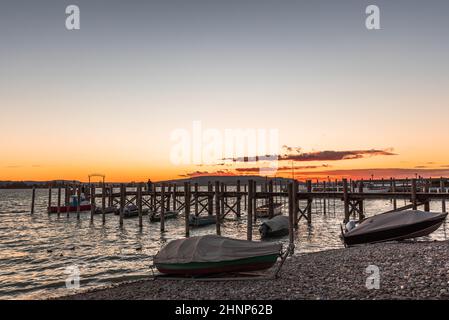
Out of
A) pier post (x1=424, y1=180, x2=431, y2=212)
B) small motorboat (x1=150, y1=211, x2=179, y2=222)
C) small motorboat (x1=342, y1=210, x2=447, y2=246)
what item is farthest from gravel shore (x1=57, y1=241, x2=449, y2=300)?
small motorboat (x1=150, y1=211, x2=179, y2=222)

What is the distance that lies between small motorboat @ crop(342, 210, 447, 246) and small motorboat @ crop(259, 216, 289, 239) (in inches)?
375

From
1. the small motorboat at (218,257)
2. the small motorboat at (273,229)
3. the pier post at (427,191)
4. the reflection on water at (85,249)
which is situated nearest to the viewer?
the small motorboat at (218,257)

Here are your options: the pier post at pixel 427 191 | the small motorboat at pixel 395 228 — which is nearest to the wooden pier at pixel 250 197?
the pier post at pixel 427 191

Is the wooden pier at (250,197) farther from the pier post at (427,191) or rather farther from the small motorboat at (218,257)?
the small motorboat at (218,257)

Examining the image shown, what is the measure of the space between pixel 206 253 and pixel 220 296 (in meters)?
2.66

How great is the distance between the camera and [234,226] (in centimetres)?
3891

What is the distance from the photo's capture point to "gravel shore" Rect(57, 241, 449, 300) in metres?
10.1

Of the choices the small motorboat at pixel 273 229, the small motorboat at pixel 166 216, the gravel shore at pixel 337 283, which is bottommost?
the small motorboat at pixel 166 216

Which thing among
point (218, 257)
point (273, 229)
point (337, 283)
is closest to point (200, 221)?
point (273, 229)

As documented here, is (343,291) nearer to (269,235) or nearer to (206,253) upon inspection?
(206,253)

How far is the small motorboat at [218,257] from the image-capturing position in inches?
518

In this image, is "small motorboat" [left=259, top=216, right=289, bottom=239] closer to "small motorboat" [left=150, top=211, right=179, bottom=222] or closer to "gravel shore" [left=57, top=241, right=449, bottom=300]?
"gravel shore" [left=57, top=241, right=449, bottom=300]

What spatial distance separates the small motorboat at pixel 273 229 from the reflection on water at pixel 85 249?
1441mm
